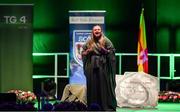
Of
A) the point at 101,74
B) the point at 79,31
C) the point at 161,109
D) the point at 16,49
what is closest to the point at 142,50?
the point at 79,31

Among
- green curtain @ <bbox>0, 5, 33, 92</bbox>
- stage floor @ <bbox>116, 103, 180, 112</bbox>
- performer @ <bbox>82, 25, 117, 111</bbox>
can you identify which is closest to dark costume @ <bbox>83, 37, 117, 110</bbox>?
performer @ <bbox>82, 25, 117, 111</bbox>

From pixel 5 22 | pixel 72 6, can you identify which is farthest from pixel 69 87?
pixel 72 6

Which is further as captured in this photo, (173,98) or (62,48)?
(62,48)

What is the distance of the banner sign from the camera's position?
1490 cm

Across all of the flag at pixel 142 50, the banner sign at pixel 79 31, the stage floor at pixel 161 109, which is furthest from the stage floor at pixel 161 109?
the banner sign at pixel 79 31

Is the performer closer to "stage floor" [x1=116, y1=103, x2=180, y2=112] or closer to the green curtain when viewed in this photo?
"stage floor" [x1=116, y1=103, x2=180, y2=112]

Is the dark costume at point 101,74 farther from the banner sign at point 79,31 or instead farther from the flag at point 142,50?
the flag at point 142,50

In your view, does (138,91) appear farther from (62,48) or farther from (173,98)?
(62,48)

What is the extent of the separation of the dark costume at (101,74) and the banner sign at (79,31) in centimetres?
387

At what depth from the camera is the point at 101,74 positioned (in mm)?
10867

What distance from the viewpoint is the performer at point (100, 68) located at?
10.8 metres

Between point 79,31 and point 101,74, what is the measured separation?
13.9ft

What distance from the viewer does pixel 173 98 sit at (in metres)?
15.2

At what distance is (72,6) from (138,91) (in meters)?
4.14
